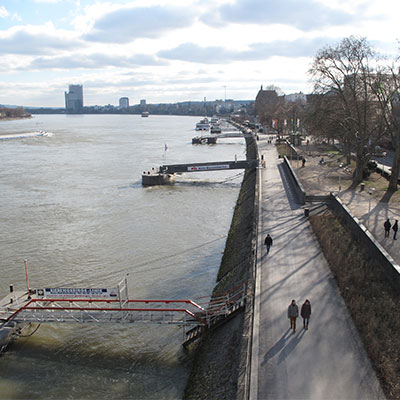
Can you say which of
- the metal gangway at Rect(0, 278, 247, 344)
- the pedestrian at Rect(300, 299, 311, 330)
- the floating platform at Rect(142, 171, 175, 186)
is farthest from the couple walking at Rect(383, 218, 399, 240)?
the floating platform at Rect(142, 171, 175, 186)

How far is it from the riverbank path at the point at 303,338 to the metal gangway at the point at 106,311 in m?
1.38

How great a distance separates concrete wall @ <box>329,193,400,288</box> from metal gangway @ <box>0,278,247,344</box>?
4.85 m

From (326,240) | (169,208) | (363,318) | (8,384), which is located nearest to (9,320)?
(8,384)

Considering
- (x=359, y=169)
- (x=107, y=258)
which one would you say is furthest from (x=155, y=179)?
(x=107, y=258)

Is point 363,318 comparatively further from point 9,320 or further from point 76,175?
point 76,175

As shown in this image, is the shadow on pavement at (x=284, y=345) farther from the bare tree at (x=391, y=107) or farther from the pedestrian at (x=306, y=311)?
the bare tree at (x=391, y=107)

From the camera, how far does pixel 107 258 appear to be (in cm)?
2341

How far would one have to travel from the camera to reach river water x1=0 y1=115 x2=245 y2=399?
13469 mm

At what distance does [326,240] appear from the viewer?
18.6m

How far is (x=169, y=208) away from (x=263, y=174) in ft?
31.9

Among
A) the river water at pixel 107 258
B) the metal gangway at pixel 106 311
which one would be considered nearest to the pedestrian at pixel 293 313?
the metal gangway at pixel 106 311

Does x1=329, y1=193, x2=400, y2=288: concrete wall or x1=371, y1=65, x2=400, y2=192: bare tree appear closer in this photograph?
x1=329, y1=193, x2=400, y2=288: concrete wall

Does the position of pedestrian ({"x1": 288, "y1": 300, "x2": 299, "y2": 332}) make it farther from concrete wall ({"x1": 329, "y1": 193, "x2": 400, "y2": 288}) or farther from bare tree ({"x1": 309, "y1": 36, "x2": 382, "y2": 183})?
bare tree ({"x1": 309, "y1": 36, "x2": 382, "y2": 183})

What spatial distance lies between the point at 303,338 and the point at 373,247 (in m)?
6.72
